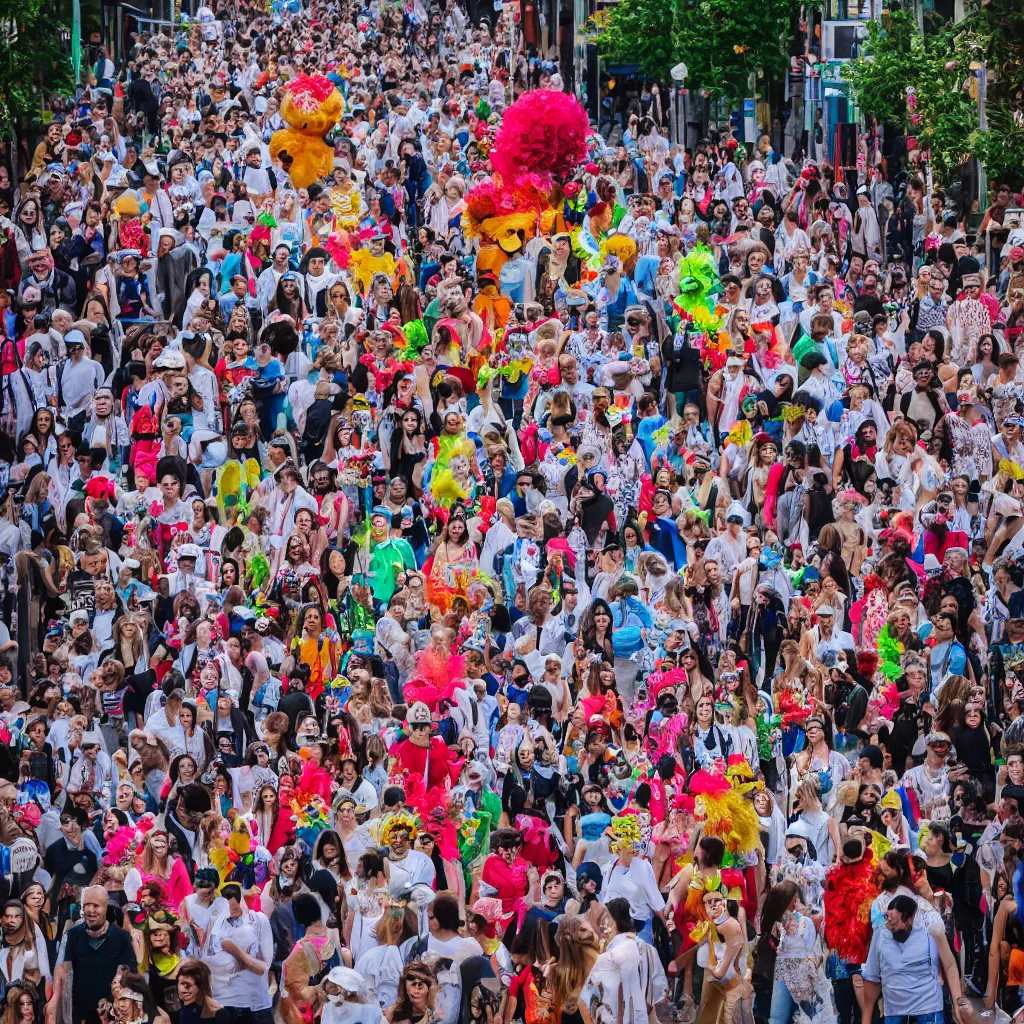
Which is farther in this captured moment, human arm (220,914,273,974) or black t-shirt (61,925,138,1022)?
human arm (220,914,273,974)

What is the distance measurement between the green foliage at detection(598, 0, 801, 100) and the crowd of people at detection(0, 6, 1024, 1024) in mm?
10228

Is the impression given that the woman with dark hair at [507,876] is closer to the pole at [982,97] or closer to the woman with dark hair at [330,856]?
the woman with dark hair at [330,856]

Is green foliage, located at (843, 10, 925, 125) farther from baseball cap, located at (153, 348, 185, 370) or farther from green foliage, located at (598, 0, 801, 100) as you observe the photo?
baseball cap, located at (153, 348, 185, 370)

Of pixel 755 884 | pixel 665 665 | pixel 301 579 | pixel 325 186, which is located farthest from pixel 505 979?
pixel 325 186

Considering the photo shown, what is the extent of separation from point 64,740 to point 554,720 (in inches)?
119

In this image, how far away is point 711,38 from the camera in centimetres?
3866

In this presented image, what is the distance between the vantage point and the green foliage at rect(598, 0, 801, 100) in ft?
126

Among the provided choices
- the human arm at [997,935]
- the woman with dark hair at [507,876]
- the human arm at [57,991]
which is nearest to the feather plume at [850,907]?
the human arm at [997,935]

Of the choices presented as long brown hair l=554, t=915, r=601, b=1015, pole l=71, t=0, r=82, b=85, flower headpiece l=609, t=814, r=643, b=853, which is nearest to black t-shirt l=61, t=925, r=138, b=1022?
long brown hair l=554, t=915, r=601, b=1015

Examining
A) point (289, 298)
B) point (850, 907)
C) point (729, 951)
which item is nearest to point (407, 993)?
point (729, 951)

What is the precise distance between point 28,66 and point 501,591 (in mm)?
14009

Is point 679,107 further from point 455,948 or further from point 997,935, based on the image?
point 455,948

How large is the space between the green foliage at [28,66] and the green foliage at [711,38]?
30.7 ft

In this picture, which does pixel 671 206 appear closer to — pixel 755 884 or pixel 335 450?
pixel 335 450
